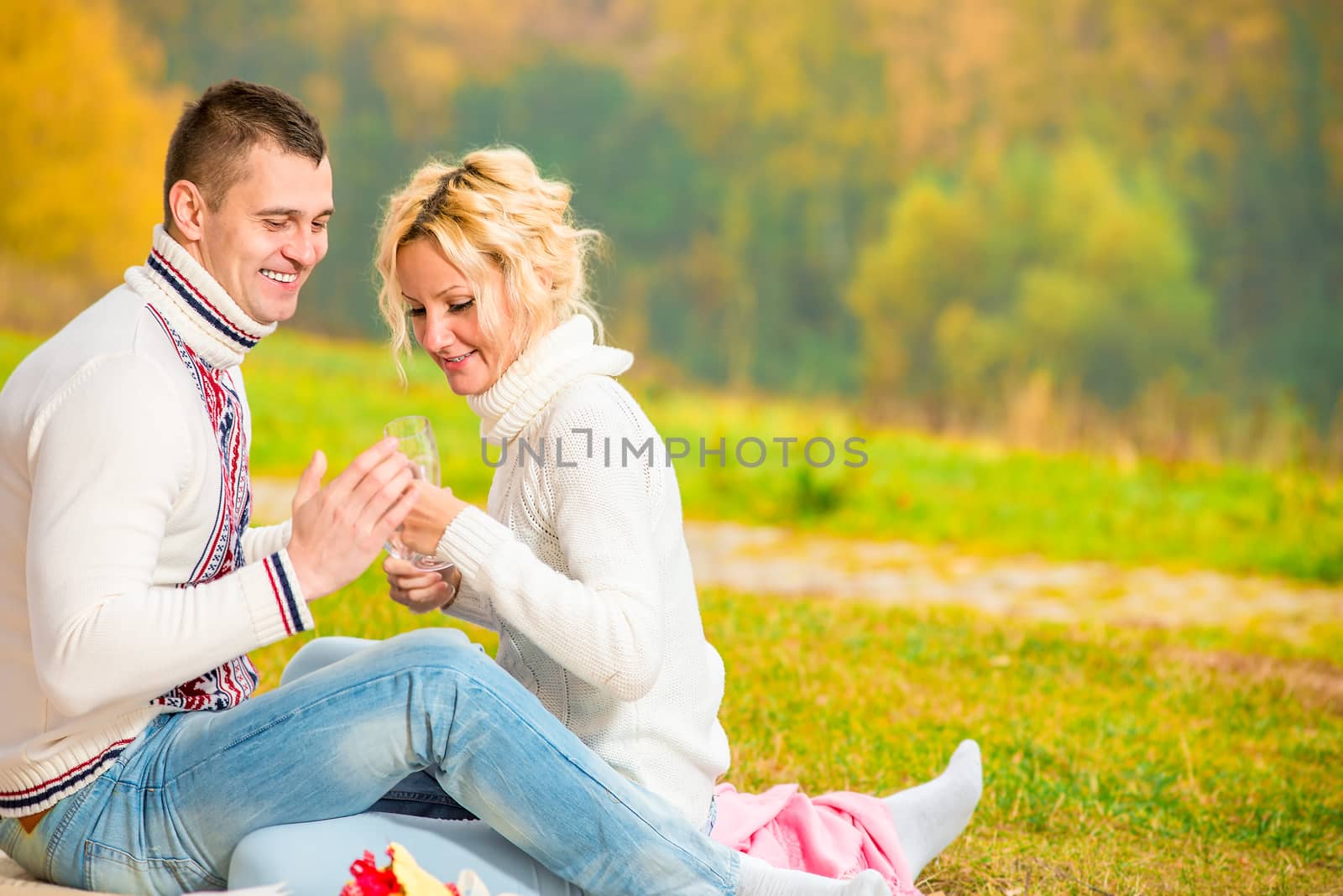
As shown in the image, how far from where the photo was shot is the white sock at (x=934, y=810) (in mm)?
3184

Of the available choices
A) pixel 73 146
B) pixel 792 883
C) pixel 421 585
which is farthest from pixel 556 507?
pixel 73 146

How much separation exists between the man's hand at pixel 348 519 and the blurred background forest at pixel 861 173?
975 centimetres

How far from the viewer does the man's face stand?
252 cm

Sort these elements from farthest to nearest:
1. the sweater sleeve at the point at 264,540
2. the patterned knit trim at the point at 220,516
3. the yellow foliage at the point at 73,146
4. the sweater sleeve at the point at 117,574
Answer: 1. the yellow foliage at the point at 73,146
2. the sweater sleeve at the point at 264,540
3. the patterned knit trim at the point at 220,516
4. the sweater sleeve at the point at 117,574

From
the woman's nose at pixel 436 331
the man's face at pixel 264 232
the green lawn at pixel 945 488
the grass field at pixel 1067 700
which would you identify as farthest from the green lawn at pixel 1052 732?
the green lawn at pixel 945 488

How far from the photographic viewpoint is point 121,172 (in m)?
12.3

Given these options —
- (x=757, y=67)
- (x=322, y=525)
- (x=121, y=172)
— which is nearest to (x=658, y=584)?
(x=322, y=525)

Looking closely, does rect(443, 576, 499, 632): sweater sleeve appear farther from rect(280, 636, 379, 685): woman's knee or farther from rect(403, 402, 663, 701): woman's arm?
rect(403, 402, 663, 701): woman's arm

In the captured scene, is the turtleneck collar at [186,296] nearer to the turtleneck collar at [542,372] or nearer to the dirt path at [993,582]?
the turtleneck collar at [542,372]

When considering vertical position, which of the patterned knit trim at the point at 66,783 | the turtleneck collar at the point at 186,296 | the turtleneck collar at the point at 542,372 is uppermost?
the turtleneck collar at the point at 186,296

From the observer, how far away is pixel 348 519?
2.30m

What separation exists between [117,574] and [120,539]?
0.19ft

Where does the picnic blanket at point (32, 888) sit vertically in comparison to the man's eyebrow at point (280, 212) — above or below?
below

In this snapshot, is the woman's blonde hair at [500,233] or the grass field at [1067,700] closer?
the woman's blonde hair at [500,233]
